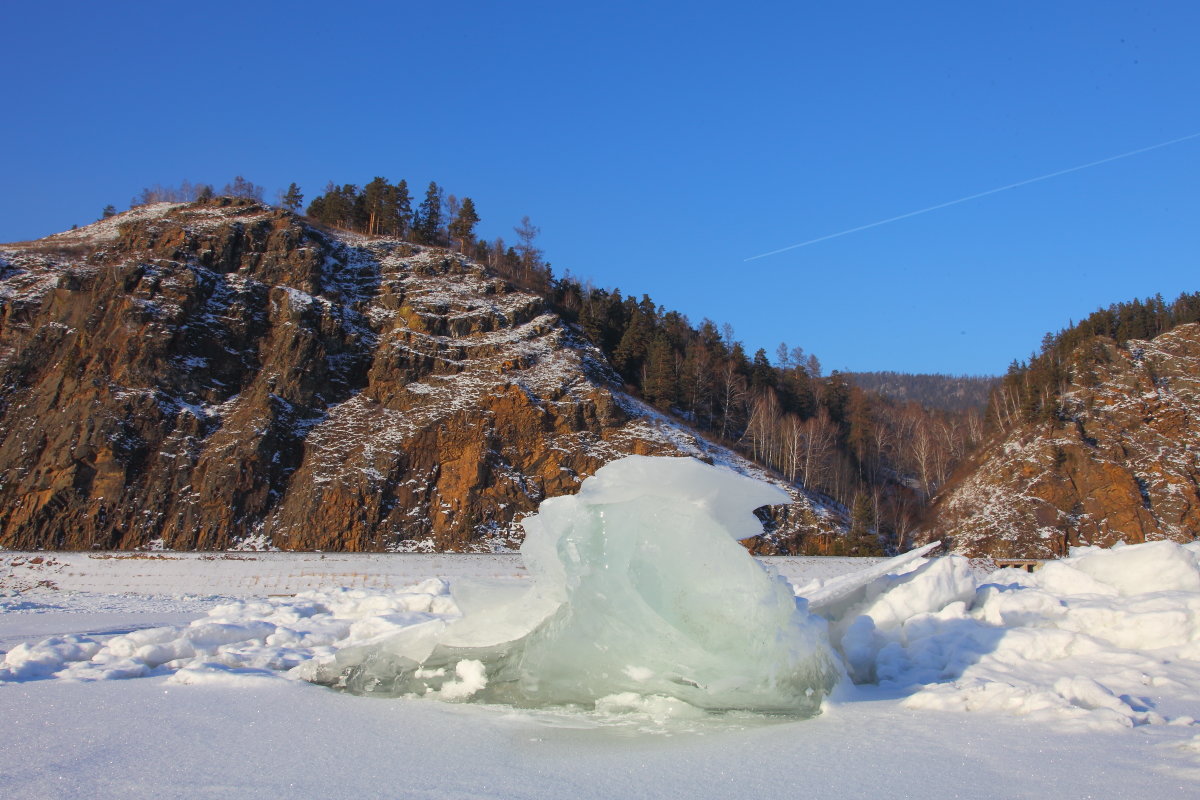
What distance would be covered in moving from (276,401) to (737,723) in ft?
114

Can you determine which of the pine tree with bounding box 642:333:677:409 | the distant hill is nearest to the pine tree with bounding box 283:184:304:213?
the pine tree with bounding box 642:333:677:409

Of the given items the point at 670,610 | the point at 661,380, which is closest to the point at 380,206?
the point at 661,380

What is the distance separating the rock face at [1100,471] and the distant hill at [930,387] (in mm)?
83768

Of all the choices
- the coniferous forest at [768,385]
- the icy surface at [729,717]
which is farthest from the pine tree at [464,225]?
the icy surface at [729,717]

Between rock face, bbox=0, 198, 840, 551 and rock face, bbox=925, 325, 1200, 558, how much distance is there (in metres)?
13.4

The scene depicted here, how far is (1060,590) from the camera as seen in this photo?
293 inches

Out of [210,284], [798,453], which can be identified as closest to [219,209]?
[210,284]

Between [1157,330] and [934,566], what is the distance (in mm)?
67505

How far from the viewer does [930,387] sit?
157250 millimetres

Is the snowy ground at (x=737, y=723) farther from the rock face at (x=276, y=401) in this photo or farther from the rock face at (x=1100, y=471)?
the rock face at (x=1100, y=471)

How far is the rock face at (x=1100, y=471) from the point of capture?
4097 cm

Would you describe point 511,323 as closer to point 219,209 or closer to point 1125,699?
point 219,209

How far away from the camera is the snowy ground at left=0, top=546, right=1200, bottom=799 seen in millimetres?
3465

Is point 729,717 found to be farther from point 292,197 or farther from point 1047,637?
point 292,197
